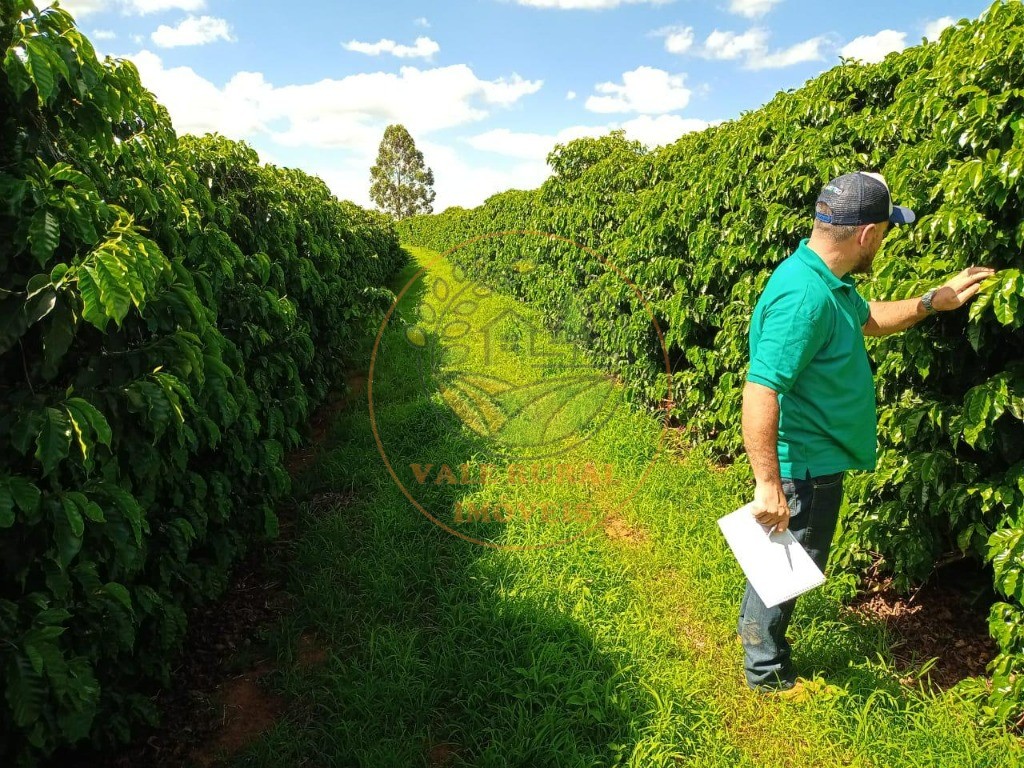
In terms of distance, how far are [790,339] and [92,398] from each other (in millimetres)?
2376

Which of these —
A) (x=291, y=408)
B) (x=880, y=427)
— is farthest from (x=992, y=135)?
(x=291, y=408)

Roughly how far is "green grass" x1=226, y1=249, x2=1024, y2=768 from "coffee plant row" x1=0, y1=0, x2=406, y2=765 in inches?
31.1

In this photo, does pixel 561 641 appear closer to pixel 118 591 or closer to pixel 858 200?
pixel 118 591

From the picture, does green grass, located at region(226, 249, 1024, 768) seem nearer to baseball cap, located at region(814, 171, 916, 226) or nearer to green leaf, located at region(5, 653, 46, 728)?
green leaf, located at region(5, 653, 46, 728)

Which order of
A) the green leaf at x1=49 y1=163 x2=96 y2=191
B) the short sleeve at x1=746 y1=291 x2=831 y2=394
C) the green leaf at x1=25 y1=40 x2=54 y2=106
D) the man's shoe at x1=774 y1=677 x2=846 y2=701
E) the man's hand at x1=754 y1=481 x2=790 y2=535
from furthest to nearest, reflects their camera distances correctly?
the man's shoe at x1=774 y1=677 x2=846 y2=701
the man's hand at x1=754 y1=481 x2=790 y2=535
the short sleeve at x1=746 y1=291 x2=831 y2=394
the green leaf at x1=49 y1=163 x2=96 y2=191
the green leaf at x1=25 y1=40 x2=54 y2=106

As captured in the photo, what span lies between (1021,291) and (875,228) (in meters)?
0.54

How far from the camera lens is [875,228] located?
220 centimetres

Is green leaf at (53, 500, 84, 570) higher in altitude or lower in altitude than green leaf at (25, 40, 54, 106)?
lower

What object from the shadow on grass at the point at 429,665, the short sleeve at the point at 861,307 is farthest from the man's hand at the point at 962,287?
the shadow on grass at the point at 429,665

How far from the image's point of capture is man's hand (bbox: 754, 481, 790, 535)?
223 centimetres

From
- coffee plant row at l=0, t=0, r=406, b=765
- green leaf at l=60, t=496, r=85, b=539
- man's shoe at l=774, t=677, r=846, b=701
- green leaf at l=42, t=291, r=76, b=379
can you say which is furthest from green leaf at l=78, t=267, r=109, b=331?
man's shoe at l=774, t=677, r=846, b=701

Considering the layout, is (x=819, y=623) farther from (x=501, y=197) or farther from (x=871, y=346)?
(x=501, y=197)

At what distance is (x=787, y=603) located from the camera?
254cm

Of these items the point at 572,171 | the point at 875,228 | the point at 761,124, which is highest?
the point at 572,171
